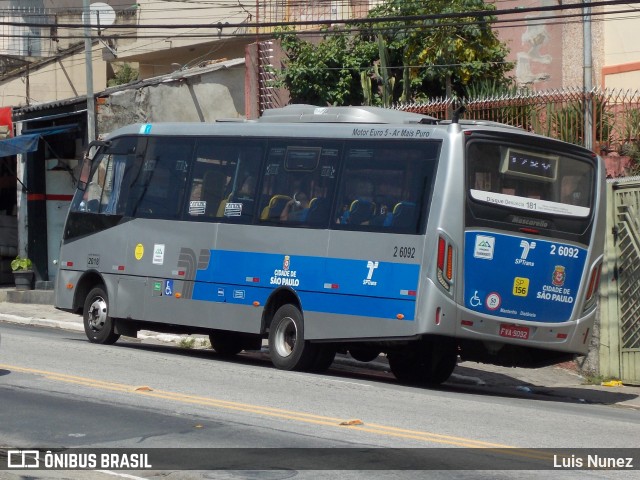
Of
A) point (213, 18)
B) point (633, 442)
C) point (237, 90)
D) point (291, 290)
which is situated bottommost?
point (633, 442)

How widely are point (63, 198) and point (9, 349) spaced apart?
52.8ft

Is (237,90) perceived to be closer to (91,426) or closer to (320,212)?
(320,212)

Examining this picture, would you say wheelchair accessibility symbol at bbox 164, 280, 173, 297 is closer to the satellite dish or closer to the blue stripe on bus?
the blue stripe on bus

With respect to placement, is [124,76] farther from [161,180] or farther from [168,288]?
[168,288]

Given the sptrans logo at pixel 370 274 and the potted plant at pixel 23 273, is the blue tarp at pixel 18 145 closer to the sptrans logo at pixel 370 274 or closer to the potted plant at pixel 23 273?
the potted plant at pixel 23 273

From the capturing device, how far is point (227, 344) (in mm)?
18219

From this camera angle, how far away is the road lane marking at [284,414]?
934 cm

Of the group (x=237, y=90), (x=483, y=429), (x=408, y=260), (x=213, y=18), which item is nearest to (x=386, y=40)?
(x=237, y=90)

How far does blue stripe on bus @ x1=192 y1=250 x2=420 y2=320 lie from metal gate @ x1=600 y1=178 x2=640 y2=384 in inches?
175

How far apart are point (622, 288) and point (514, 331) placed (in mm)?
3663

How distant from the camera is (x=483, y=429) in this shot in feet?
33.3

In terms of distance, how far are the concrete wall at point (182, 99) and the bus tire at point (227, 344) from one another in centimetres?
1198

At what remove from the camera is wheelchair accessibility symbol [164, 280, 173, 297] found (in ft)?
54.2

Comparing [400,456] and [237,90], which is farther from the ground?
[237,90]
